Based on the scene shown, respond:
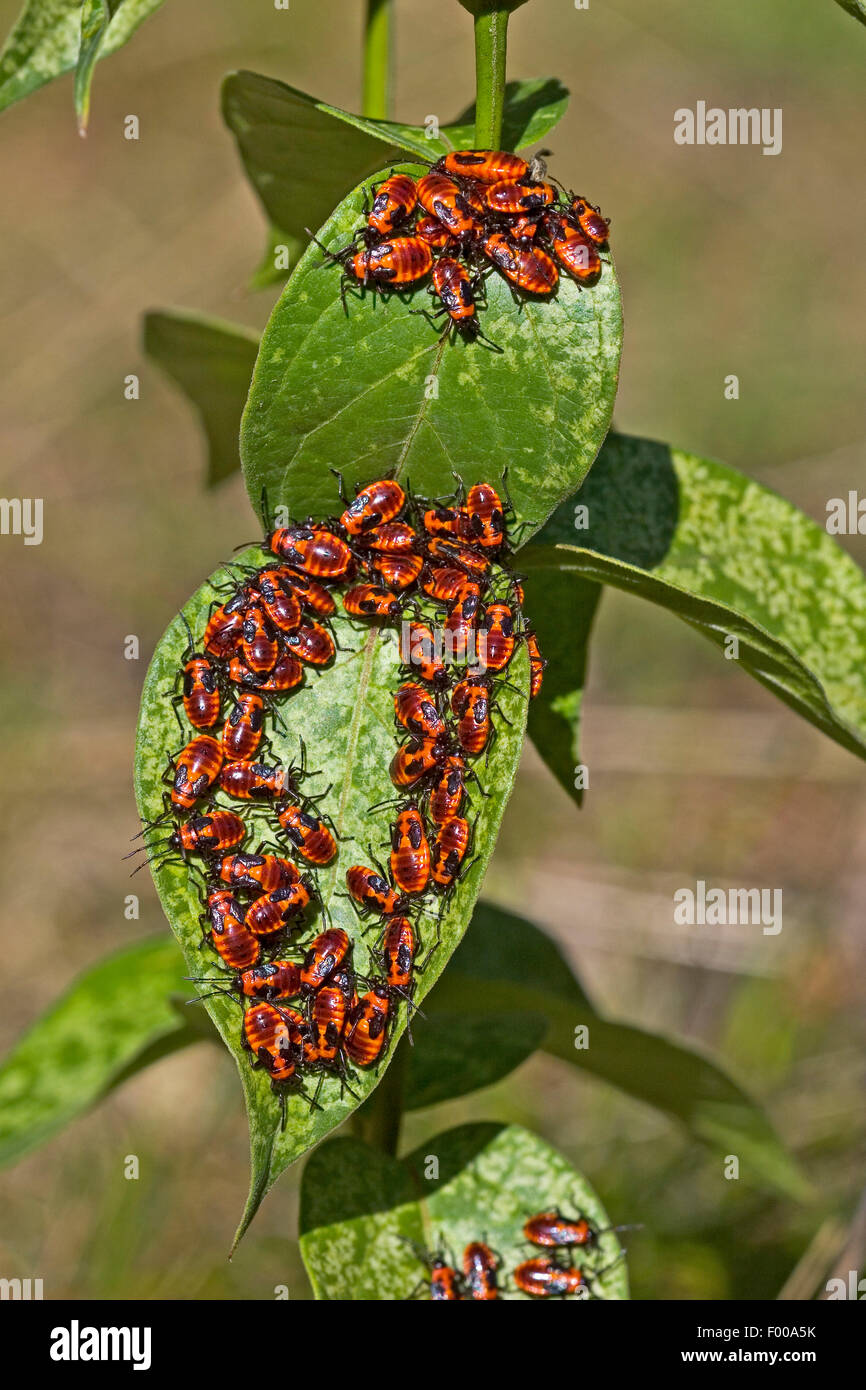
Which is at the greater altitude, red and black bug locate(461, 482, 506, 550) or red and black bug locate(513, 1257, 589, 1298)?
red and black bug locate(461, 482, 506, 550)

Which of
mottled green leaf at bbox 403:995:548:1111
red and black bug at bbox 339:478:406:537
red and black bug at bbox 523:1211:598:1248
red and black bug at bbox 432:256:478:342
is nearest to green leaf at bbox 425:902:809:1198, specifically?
mottled green leaf at bbox 403:995:548:1111

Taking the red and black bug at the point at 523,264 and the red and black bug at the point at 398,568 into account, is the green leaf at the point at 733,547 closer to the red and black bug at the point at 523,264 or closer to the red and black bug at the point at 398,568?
the red and black bug at the point at 398,568

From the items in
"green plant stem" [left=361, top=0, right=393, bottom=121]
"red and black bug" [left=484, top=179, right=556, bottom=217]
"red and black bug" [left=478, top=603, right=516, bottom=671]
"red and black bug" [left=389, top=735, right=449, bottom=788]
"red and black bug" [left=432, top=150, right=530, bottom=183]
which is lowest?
"red and black bug" [left=389, top=735, right=449, bottom=788]

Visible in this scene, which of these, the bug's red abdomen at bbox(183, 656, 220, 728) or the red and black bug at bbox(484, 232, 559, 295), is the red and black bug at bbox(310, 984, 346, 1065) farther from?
the red and black bug at bbox(484, 232, 559, 295)

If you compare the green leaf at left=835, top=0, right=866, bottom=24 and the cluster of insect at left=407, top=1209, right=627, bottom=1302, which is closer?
the green leaf at left=835, top=0, right=866, bottom=24

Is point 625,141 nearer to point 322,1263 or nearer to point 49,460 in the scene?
point 49,460

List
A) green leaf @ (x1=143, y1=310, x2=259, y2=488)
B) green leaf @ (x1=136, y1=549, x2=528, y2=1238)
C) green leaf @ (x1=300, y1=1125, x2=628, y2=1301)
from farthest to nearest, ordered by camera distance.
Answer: green leaf @ (x1=143, y1=310, x2=259, y2=488) → green leaf @ (x1=300, y1=1125, x2=628, y2=1301) → green leaf @ (x1=136, y1=549, x2=528, y2=1238)

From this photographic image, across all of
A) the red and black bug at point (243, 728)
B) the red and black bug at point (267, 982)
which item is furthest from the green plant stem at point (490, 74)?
the red and black bug at point (267, 982)
